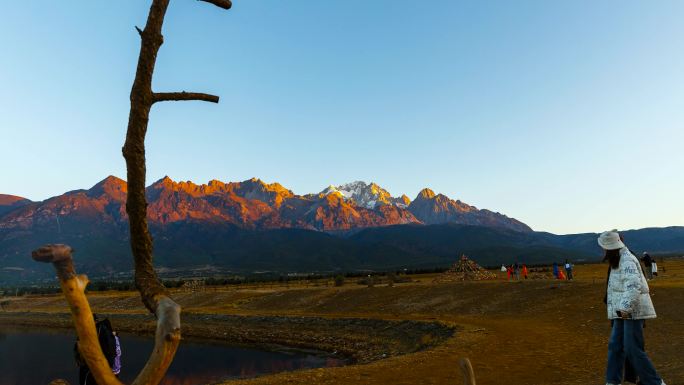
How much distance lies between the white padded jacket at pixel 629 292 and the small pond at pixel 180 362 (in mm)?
22138

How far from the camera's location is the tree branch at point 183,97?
4.08 metres

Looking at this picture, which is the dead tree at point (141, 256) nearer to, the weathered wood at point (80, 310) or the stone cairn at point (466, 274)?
the weathered wood at point (80, 310)

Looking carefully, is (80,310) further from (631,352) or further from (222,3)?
(631,352)

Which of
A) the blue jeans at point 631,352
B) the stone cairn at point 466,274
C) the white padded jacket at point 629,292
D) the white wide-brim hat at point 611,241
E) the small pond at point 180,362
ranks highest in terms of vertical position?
the white wide-brim hat at point 611,241

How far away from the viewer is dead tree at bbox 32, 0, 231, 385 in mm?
3086

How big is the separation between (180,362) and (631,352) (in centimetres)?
3282

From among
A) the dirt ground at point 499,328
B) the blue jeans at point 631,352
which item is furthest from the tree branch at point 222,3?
the dirt ground at point 499,328

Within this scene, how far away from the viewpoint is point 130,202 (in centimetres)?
390

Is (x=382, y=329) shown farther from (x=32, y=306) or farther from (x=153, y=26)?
(x=32, y=306)

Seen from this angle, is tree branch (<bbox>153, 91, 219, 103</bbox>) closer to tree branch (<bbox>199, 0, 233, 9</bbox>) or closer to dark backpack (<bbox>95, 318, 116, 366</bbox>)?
tree branch (<bbox>199, 0, 233, 9</bbox>)

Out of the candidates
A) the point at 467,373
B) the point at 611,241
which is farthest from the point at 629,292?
the point at 467,373

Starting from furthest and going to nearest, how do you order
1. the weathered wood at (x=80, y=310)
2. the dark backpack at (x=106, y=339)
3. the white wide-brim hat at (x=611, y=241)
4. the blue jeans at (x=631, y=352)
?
the dark backpack at (x=106, y=339) → the white wide-brim hat at (x=611, y=241) → the blue jeans at (x=631, y=352) → the weathered wood at (x=80, y=310)

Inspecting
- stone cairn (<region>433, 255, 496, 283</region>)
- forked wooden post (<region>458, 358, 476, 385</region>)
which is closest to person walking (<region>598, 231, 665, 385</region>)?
forked wooden post (<region>458, 358, 476, 385</region>)

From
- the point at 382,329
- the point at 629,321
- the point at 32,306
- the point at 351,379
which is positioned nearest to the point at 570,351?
the point at 351,379
